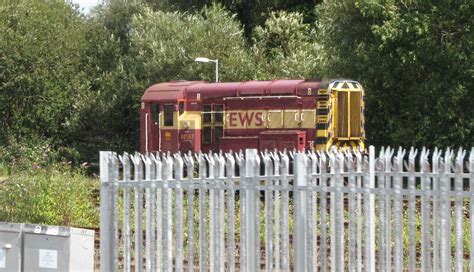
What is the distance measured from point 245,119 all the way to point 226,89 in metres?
1.12

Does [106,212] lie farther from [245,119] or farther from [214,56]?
[214,56]

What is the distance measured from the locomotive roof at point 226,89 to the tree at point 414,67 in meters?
5.35

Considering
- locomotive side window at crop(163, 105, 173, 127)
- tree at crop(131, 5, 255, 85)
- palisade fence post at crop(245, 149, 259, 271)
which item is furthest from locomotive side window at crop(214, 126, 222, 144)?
palisade fence post at crop(245, 149, 259, 271)

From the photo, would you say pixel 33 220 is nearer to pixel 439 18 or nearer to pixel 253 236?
pixel 253 236

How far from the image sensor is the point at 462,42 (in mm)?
27625

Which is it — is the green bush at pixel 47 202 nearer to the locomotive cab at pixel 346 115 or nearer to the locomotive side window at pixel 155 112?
the locomotive cab at pixel 346 115

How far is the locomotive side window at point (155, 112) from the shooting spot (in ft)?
86.4

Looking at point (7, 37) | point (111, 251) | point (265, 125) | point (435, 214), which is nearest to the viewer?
point (435, 214)

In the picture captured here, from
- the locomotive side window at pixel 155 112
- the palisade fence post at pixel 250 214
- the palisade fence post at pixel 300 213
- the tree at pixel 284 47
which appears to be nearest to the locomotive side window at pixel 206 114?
the locomotive side window at pixel 155 112

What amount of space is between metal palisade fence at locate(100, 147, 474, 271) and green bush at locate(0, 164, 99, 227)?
770cm

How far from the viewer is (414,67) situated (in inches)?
1131

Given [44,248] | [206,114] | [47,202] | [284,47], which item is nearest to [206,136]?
[206,114]

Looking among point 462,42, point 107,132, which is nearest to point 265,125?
point 462,42

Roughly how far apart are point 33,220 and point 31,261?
7.38m
